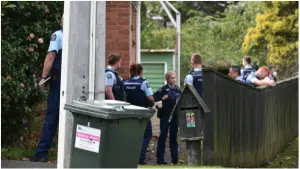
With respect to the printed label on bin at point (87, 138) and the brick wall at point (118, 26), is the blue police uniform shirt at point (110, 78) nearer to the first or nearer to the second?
the printed label on bin at point (87, 138)

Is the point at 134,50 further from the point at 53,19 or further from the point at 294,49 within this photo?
the point at 294,49

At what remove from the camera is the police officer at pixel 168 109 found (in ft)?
36.3

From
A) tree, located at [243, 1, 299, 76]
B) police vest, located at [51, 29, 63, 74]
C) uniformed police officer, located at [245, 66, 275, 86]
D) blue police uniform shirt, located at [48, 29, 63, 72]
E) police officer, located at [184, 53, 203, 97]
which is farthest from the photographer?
tree, located at [243, 1, 299, 76]

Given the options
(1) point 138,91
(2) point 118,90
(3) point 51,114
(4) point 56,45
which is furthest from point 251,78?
(4) point 56,45

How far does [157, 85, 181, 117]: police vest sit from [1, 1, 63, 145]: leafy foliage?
1.97m

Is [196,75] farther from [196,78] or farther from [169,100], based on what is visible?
[169,100]

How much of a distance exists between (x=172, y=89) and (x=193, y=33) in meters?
30.1

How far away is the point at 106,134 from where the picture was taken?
5023mm

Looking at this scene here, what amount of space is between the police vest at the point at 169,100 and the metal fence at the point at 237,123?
32.5 inches

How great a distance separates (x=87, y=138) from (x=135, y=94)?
5546 millimetres

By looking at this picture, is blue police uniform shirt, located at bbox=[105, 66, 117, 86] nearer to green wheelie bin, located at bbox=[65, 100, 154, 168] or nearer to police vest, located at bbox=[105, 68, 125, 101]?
police vest, located at bbox=[105, 68, 125, 101]

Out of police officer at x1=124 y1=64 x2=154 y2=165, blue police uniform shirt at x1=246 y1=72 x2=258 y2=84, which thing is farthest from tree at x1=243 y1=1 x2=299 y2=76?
police officer at x1=124 y1=64 x2=154 y2=165

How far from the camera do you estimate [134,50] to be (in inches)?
666

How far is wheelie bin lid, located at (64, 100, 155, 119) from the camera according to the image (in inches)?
198
